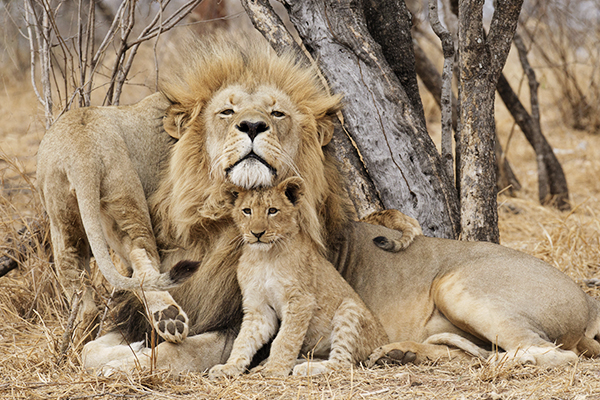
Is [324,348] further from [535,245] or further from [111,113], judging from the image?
[535,245]

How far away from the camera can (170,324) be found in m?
2.74

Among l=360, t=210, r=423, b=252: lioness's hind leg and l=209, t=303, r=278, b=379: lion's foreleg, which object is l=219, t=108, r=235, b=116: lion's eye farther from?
l=360, t=210, r=423, b=252: lioness's hind leg

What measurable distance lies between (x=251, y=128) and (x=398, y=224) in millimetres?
1046

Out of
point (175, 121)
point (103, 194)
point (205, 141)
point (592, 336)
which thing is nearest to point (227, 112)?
point (205, 141)

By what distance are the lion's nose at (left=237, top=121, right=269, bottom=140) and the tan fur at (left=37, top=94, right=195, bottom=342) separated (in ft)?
1.78

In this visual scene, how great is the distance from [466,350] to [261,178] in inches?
44.1

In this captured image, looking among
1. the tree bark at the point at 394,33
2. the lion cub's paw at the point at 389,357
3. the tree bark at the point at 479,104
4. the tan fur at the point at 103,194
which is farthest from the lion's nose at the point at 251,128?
the tree bark at the point at 394,33

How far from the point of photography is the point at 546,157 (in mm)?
7469

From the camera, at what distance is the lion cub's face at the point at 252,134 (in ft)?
9.06

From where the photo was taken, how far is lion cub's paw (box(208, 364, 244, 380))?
105 inches

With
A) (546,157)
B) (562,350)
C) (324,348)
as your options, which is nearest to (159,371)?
(324,348)

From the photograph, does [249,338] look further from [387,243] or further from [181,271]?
A: [387,243]

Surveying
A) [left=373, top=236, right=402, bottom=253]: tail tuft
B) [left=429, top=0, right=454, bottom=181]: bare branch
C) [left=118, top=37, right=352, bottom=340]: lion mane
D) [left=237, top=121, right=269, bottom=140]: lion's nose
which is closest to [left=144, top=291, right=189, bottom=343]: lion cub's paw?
[left=118, top=37, right=352, bottom=340]: lion mane

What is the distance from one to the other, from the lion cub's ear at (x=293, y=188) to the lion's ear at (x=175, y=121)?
58cm
